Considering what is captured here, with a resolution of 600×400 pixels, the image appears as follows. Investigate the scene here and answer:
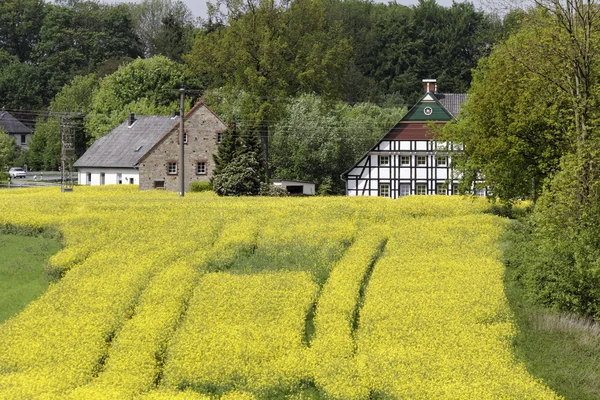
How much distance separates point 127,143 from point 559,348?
203 ft

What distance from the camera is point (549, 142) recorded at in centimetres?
4072

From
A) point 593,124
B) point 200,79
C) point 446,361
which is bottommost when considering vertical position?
point 446,361

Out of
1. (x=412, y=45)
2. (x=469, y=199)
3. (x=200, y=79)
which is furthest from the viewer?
(x=412, y=45)

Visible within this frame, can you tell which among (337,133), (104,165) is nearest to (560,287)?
(337,133)

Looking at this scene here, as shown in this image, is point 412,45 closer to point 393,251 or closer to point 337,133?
point 337,133

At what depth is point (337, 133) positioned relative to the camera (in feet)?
242

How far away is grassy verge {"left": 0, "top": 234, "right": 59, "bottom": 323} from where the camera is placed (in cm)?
3044

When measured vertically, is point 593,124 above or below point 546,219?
above

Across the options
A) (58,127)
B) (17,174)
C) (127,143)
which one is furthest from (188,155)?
(58,127)

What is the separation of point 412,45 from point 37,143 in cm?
5102

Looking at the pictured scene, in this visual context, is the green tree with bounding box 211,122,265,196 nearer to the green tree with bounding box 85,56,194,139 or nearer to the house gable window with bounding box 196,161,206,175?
the house gable window with bounding box 196,161,206,175

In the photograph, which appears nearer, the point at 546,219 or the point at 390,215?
the point at 546,219

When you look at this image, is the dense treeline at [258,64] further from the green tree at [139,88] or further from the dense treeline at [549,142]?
the dense treeline at [549,142]

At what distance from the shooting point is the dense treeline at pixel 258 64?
64.9 m
